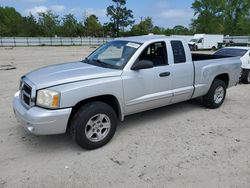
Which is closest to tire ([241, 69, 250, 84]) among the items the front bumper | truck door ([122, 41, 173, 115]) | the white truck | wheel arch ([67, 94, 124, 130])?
truck door ([122, 41, 173, 115])

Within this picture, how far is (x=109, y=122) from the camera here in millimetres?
3623

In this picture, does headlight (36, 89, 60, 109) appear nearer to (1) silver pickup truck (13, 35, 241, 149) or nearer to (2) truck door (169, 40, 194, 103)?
(1) silver pickup truck (13, 35, 241, 149)

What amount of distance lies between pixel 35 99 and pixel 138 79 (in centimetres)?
169

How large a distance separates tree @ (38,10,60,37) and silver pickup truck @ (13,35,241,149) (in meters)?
61.1

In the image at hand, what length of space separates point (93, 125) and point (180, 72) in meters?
2.10

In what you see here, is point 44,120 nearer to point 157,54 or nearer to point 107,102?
point 107,102

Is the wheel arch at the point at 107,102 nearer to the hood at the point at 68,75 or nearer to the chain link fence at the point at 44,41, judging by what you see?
the hood at the point at 68,75

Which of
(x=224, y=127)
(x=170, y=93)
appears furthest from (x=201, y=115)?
(x=170, y=93)

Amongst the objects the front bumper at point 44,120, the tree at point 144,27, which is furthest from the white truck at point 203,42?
the tree at point 144,27

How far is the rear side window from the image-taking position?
440 centimetres

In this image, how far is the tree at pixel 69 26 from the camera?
204 feet

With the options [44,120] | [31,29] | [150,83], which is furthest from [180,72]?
[31,29]

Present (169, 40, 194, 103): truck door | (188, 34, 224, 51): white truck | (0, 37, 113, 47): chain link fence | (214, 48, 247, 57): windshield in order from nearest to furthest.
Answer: (169, 40, 194, 103): truck door < (214, 48, 247, 57): windshield < (188, 34, 224, 51): white truck < (0, 37, 113, 47): chain link fence

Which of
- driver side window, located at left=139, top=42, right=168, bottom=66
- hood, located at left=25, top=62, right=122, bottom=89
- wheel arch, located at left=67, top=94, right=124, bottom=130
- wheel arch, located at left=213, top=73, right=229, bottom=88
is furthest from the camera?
wheel arch, located at left=213, top=73, right=229, bottom=88
